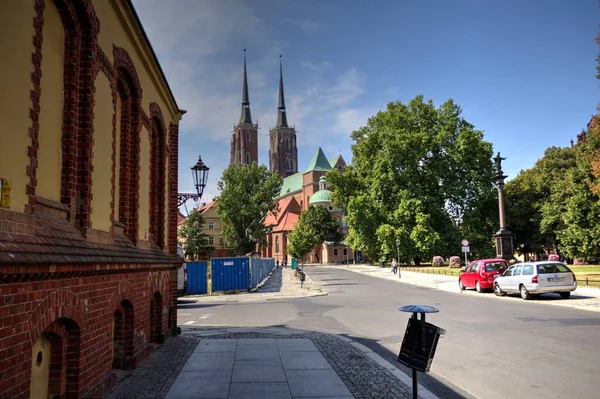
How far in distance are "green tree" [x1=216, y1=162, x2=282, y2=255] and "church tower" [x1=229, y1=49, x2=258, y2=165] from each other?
63456 mm

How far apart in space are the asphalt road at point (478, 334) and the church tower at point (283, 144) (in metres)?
115

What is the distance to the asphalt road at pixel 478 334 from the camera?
7.19m

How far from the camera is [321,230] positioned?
91438 mm

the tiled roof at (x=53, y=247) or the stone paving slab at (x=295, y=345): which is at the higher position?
the tiled roof at (x=53, y=247)

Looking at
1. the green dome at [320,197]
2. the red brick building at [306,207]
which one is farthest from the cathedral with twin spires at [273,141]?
the green dome at [320,197]

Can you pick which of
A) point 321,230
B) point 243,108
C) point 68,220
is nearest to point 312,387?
point 68,220

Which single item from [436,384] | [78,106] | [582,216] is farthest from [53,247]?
[582,216]

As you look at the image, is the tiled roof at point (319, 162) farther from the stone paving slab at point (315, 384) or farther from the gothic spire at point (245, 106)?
the stone paving slab at point (315, 384)

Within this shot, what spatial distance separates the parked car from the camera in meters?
19.1

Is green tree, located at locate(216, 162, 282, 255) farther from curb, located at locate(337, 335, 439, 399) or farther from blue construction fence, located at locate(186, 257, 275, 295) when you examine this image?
curb, located at locate(337, 335, 439, 399)

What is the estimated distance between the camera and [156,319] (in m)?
10.8

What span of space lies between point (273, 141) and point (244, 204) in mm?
76115

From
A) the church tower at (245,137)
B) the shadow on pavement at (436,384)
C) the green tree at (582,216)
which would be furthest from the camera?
the church tower at (245,137)

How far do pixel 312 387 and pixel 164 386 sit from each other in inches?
86.4
